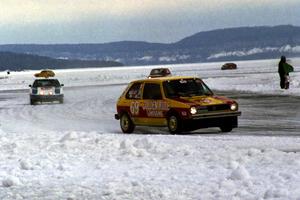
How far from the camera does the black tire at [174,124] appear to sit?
14.7 m

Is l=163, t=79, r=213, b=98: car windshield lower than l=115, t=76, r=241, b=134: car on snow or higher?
higher

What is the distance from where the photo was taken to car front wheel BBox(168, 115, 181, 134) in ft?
48.2

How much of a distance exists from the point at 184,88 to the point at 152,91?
93 centimetres

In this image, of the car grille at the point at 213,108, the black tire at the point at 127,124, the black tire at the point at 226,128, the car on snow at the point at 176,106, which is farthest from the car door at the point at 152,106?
the black tire at the point at 226,128

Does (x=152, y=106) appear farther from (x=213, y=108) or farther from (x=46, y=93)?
(x=46, y=93)

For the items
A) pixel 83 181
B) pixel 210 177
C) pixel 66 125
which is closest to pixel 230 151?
pixel 210 177

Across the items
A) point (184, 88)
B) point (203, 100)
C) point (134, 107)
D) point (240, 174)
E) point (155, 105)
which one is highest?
point (184, 88)

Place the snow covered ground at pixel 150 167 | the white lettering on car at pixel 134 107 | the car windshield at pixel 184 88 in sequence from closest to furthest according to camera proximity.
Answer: the snow covered ground at pixel 150 167, the car windshield at pixel 184 88, the white lettering on car at pixel 134 107

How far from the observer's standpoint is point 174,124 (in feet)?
48.8

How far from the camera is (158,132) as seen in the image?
628 inches

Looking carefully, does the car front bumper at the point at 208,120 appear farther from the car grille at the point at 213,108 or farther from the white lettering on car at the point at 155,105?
the white lettering on car at the point at 155,105

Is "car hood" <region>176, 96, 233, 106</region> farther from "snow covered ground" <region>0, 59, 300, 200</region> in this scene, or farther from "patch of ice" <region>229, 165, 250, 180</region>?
"patch of ice" <region>229, 165, 250, 180</region>

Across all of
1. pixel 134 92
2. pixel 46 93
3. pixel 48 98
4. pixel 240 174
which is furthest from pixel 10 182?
pixel 46 93

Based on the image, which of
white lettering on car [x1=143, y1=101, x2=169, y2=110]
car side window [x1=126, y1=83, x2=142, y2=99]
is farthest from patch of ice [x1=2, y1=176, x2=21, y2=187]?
car side window [x1=126, y1=83, x2=142, y2=99]
